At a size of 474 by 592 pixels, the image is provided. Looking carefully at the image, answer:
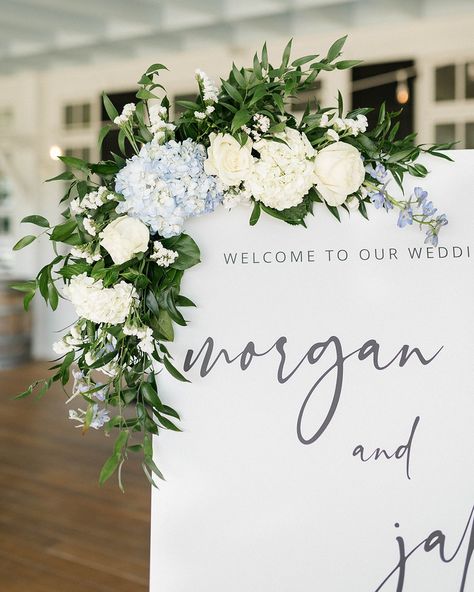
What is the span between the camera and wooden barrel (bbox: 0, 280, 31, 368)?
6391 millimetres

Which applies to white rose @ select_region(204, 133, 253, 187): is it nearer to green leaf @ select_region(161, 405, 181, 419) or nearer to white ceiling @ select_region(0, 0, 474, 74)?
green leaf @ select_region(161, 405, 181, 419)

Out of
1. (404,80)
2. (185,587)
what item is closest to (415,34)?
(404,80)

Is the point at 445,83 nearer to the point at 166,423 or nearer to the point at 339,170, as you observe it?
the point at 339,170

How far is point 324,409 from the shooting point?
4.13ft

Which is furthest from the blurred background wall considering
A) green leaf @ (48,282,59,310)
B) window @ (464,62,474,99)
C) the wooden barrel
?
green leaf @ (48,282,59,310)

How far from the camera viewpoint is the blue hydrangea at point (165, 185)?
3.77ft

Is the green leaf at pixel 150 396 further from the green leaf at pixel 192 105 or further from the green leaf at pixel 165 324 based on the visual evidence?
the green leaf at pixel 192 105

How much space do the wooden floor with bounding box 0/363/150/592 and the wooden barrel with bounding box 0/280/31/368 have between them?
2060 mm

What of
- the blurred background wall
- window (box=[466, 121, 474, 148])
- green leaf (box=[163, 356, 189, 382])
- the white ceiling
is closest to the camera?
green leaf (box=[163, 356, 189, 382])

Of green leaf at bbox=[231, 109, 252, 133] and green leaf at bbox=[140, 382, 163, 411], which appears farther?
green leaf at bbox=[140, 382, 163, 411]

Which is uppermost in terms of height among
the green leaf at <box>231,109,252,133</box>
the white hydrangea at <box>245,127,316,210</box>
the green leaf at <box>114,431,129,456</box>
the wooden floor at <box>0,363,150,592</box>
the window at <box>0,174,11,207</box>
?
the window at <box>0,174,11,207</box>

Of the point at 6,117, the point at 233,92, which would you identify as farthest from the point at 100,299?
the point at 6,117

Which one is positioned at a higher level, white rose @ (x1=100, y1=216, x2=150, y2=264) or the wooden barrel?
white rose @ (x1=100, y1=216, x2=150, y2=264)

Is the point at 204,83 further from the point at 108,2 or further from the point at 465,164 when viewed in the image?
the point at 108,2
